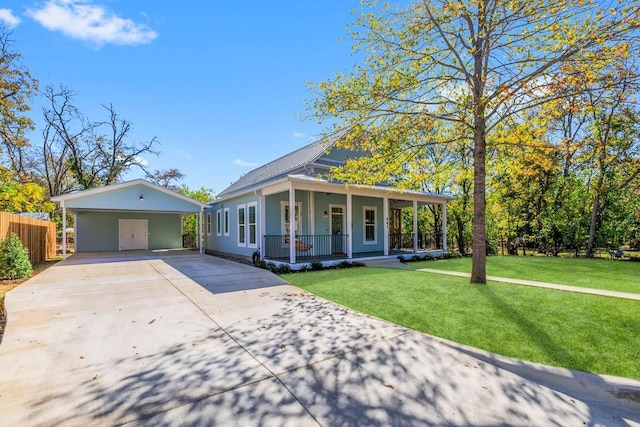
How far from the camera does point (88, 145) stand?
26.9m

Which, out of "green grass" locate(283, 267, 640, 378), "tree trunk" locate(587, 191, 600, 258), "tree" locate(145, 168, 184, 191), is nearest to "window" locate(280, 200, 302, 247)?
"green grass" locate(283, 267, 640, 378)

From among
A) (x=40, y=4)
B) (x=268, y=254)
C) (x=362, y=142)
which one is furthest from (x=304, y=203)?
(x=40, y=4)

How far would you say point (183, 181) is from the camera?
33.4m

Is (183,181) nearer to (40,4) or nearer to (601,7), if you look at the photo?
(40,4)

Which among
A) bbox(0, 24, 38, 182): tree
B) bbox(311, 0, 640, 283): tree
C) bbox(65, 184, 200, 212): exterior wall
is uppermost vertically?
bbox(0, 24, 38, 182): tree

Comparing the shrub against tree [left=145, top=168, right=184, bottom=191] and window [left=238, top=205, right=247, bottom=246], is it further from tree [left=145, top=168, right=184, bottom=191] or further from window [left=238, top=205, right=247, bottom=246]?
tree [left=145, top=168, right=184, bottom=191]

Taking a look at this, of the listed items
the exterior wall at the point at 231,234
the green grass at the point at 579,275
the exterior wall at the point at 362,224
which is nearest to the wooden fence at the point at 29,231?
the exterior wall at the point at 231,234

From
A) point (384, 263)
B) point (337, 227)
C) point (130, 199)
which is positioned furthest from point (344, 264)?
point (130, 199)

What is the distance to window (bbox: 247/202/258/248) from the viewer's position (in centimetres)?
1290

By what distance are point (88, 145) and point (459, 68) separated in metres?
30.6

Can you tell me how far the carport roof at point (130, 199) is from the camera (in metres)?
14.3

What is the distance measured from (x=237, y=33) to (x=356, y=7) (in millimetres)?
4345

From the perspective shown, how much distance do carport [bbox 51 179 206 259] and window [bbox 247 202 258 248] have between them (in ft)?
16.1

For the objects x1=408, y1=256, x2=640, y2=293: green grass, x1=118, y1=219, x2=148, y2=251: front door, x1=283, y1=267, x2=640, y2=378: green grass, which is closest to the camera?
x1=283, y1=267, x2=640, y2=378: green grass
